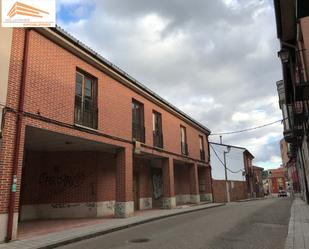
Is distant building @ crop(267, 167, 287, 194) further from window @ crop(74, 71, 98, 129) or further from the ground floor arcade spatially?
window @ crop(74, 71, 98, 129)

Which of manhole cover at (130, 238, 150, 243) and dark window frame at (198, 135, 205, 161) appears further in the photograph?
dark window frame at (198, 135, 205, 161)

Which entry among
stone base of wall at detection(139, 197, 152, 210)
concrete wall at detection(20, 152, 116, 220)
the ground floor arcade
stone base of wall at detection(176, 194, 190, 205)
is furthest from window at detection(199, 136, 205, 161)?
concrete wall at detection(20, 152, 116, 220)

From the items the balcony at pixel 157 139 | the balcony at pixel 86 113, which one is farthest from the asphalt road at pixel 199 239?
the balcony at pixel 157 139

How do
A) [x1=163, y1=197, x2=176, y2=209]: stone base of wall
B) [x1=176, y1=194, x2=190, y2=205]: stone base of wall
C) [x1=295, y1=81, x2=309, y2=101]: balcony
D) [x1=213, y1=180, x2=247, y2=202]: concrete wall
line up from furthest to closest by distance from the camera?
[x1=213, y1=180, x2=247, y2=202]: concrete wall
[x1=176, y1=194, x2=190, y2=205]: stone base of wall
[x1=163, y1=197, x2=176, y2=209]: stone base of wall
[x1=295, y1=81, x2=309, y2=101]: balcony

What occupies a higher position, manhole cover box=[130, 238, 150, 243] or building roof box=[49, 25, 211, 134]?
building roof box=[49, 25, 211, 134]

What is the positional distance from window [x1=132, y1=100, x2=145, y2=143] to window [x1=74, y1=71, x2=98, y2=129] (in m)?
3.96

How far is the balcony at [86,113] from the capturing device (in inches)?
545

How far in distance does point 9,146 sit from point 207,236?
21.4 feet

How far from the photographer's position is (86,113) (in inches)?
564

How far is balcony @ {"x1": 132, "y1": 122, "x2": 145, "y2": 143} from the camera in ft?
60.7

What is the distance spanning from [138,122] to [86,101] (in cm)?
531

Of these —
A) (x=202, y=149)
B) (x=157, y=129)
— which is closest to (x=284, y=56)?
(x=157, y=129)

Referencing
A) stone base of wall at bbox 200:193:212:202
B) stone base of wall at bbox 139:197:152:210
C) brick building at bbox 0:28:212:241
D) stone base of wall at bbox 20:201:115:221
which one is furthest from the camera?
stone base of wall at bbox 200:193:212:202

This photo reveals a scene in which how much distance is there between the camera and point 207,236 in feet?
32.7
